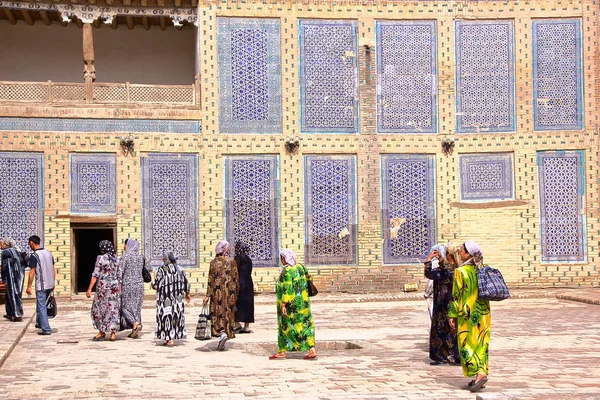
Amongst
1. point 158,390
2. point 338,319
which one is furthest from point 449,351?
point 338,319

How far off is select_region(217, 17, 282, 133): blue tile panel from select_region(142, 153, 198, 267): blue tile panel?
134 centimetres

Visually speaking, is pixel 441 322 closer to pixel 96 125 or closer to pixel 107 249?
pixel 107 249

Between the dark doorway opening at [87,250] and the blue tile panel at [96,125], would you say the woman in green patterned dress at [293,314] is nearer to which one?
the blue tile panel at [96,125]

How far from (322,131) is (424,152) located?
2.31 m

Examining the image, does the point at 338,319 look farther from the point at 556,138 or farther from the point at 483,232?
the point at 556,138

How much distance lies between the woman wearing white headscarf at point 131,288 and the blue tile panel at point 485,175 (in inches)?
377

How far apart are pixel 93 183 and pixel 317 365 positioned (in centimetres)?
1069

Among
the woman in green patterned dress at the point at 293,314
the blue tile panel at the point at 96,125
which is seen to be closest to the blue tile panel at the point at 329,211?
the blue tile panel at the point at 96,125

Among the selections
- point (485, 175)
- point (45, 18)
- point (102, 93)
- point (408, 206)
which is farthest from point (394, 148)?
point (45, 18)

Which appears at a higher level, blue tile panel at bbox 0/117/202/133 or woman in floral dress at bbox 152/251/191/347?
blue tile panel at bbox 0/117/202/133

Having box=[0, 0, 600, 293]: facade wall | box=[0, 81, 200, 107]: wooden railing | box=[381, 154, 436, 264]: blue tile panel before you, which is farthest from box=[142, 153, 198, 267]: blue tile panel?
box=[381, 154, 436, 264]: blue tile panel

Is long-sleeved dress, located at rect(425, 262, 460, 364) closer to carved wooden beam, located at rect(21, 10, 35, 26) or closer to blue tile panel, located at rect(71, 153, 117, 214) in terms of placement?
blue tile panel, located at rect(71, 153, 117, 214)

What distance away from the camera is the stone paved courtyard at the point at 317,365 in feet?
22.5

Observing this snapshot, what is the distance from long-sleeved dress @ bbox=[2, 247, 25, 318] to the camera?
42.0ft
